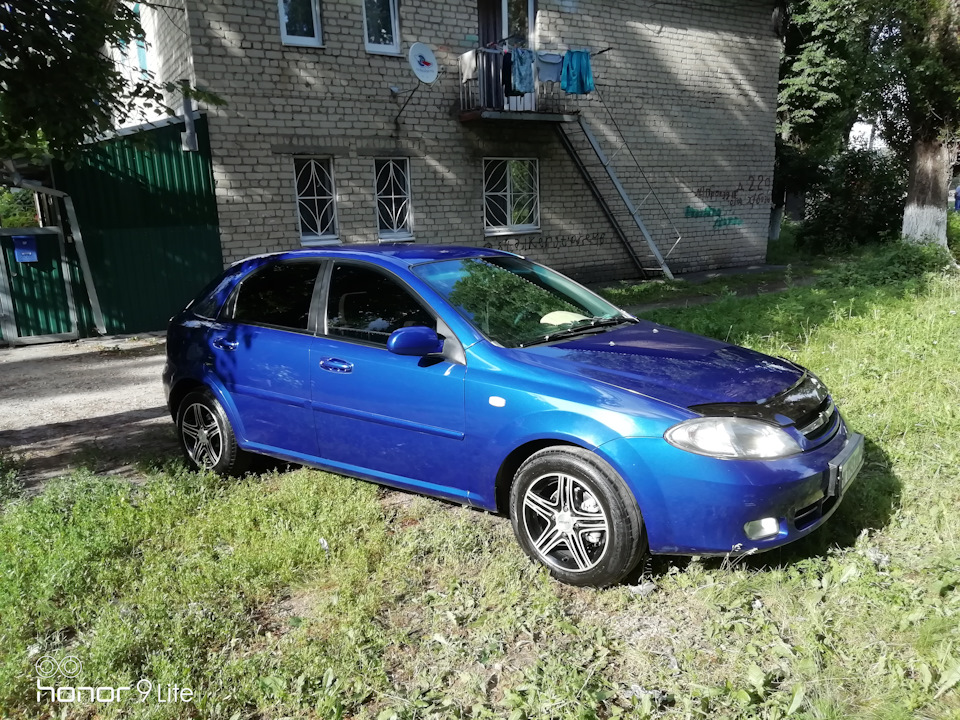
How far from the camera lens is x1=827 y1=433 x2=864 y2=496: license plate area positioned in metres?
3.39

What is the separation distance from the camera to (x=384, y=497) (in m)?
4.66

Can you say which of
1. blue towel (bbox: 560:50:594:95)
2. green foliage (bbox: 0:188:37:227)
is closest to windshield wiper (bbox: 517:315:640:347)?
blue towel (bbox: 560:50:594:95)

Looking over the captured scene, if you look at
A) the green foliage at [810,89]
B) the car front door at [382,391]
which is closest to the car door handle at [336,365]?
the car front door at [382,391]

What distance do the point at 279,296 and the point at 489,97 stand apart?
953 centimetres

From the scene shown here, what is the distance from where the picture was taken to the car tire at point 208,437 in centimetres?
493

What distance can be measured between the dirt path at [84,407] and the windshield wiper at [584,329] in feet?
10.5

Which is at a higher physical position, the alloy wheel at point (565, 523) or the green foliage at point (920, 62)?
the green foliage at point (920, 62)

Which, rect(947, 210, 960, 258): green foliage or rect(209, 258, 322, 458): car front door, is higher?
rect(209, 258, 322, 458): car front door

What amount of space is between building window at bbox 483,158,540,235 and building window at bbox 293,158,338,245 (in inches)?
120

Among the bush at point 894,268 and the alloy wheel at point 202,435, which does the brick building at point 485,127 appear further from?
the alloy wheel at point 202,435

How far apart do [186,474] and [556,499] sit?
270cm

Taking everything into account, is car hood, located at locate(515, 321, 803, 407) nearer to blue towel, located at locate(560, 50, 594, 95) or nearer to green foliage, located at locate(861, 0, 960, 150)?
blue towel, located at locate(560, 50, 594, 95)

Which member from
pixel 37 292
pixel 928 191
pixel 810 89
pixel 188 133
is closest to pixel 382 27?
pixel 188 133

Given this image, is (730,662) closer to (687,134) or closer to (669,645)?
(669,645)
